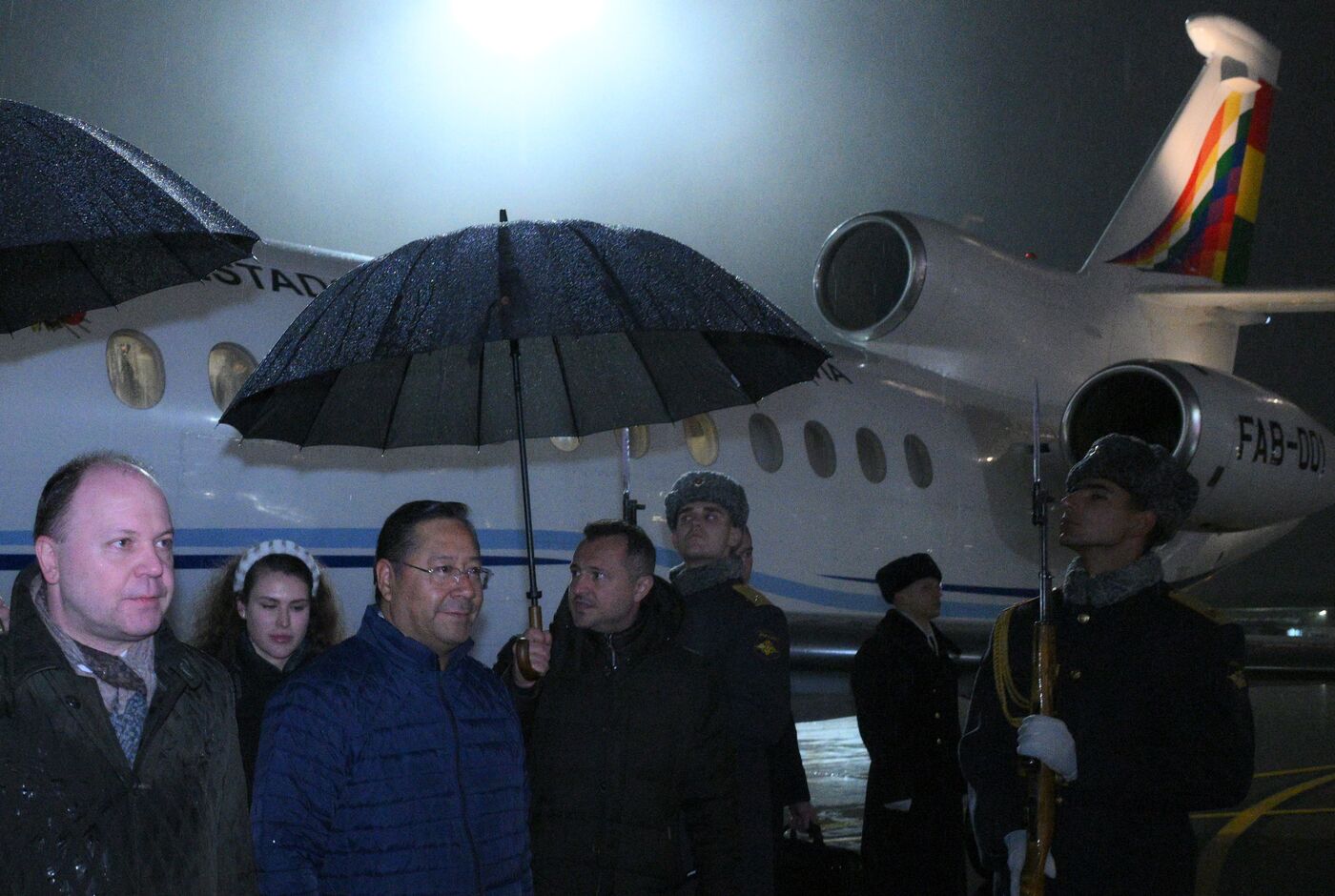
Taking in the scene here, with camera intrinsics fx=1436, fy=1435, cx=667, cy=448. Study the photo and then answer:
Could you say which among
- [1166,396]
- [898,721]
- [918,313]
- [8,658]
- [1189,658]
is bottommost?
[898,721]

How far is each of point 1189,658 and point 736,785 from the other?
3.87 ft

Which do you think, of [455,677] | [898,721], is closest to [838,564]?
[898,721]

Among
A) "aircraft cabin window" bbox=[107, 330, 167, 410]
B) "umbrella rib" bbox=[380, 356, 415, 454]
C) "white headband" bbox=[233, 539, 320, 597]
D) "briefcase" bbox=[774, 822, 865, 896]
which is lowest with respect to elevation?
"briefcase" bbox=[774, 822, 865, 896]

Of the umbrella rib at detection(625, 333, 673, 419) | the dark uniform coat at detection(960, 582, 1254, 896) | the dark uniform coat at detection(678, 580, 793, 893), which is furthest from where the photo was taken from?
the umbrella rib at detection(625, 333, 673, 419)

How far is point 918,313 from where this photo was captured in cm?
1290

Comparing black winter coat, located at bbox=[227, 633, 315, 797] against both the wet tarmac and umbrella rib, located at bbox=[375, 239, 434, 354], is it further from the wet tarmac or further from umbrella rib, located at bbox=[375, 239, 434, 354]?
the wet tarmac

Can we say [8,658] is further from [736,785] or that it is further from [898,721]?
[898,721]

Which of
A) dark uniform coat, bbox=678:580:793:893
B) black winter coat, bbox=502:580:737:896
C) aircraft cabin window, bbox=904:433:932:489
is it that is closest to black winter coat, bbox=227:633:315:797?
black winter coat, bbox=502:580:737:896

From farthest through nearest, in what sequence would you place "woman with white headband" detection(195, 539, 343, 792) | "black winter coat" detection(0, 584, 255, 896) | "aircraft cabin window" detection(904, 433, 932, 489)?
"aircraft cabin window" detection(904, 433, 932, 489)
"woman with white headband" detection(195, 539, 343, 792)
"black winter coat" detection(0, 584, 255, 896)

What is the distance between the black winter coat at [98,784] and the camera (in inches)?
82.4

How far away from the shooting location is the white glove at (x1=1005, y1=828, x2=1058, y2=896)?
11.6ft

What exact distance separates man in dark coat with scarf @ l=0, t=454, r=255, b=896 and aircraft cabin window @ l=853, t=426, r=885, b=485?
8.49 m

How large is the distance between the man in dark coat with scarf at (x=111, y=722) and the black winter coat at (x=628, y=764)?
1177mm

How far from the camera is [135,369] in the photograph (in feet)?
21.1
